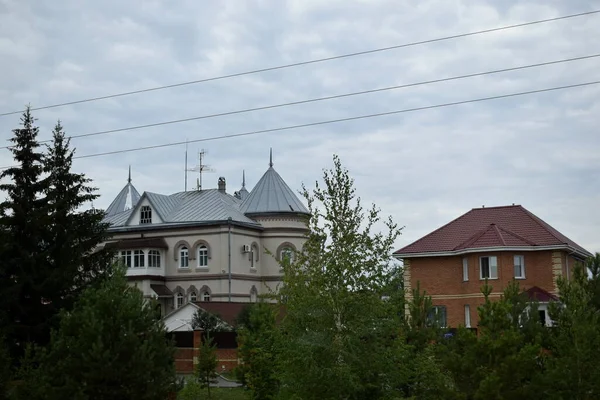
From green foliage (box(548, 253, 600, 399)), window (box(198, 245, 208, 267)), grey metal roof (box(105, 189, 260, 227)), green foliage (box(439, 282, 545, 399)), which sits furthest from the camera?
grey metal roof (box(105, 189, 260, 227))

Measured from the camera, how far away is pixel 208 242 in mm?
57875

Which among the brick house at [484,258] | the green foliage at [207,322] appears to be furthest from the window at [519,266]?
the green foliage at [207,322]

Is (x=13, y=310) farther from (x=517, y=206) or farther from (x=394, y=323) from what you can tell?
(x=517, y=206)

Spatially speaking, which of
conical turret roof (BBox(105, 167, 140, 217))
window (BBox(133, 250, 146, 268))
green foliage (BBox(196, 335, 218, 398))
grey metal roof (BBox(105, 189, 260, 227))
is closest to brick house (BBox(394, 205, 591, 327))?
green foliage (BBox(196, 335, 218, 398))

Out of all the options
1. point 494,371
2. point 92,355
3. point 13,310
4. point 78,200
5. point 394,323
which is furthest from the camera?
point 78,200

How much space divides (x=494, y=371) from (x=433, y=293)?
84.1ft

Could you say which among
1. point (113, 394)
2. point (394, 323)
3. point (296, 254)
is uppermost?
point (296, 254)

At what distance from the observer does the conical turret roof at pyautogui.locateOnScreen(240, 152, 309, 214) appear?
6016 centimetres

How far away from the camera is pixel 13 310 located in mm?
23906

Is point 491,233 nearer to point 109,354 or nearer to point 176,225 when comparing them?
point 176,225

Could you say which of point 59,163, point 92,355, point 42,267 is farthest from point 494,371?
point 59,163

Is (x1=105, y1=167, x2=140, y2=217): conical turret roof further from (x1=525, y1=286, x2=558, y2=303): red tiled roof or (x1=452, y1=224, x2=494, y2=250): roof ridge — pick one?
(x1=525, y1=286, x2=558, y2=303): red tiled roof

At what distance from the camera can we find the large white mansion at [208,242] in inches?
2263

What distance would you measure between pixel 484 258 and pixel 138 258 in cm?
3005
